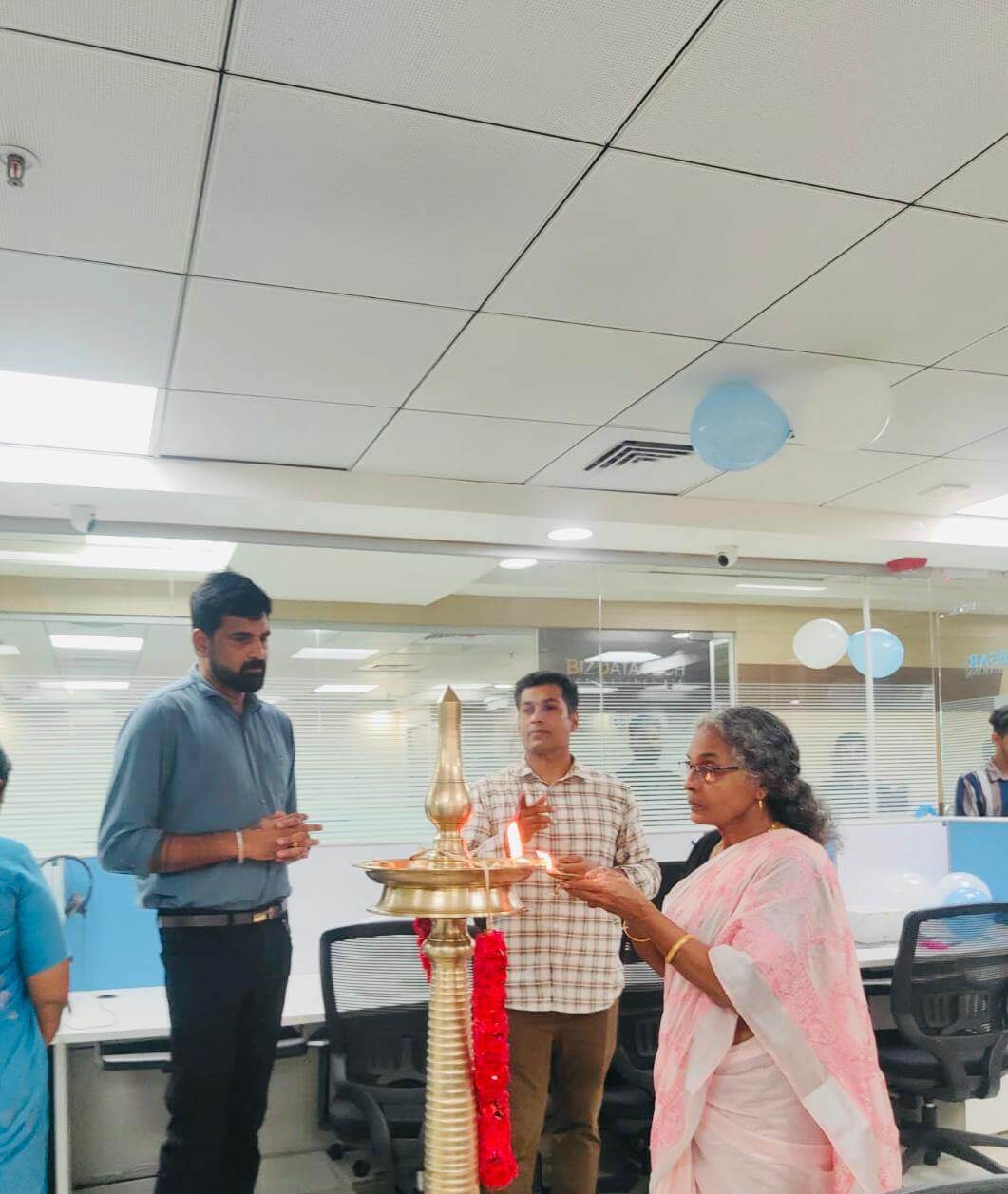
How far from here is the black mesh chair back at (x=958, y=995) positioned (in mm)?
3502

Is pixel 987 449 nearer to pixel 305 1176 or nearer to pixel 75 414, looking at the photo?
pixel 75 414

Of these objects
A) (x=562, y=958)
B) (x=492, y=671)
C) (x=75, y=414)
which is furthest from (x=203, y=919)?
(x=492, y=671)

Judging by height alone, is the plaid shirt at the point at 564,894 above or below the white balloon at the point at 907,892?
above

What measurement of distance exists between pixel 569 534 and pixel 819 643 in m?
1.67

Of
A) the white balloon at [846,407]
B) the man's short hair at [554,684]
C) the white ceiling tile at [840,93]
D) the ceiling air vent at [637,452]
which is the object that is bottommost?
the man's short hair at [554,684]

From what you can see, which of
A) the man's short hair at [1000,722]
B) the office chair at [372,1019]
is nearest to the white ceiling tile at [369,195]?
the office chair at [372,1019]

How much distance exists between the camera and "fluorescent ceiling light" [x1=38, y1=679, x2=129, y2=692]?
14.2 ft

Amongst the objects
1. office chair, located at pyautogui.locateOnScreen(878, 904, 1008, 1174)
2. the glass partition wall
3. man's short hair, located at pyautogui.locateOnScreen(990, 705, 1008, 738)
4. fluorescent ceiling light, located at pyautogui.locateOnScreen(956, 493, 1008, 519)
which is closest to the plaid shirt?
office chair, located at pyautogui.locateOnScreen(878, 904, 1008, 1174)

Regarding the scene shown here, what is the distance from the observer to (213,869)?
2.32m

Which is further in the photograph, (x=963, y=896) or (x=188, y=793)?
(x=963, y=896)

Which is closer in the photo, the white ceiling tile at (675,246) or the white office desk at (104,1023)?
the white ceiling tile at (675,246)

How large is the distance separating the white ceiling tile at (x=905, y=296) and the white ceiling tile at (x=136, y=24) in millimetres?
1400

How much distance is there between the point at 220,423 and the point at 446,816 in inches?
105

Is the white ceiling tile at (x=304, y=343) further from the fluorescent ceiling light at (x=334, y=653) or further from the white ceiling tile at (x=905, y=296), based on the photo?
the fluorescent ceiling light at (x=334, y=653)
